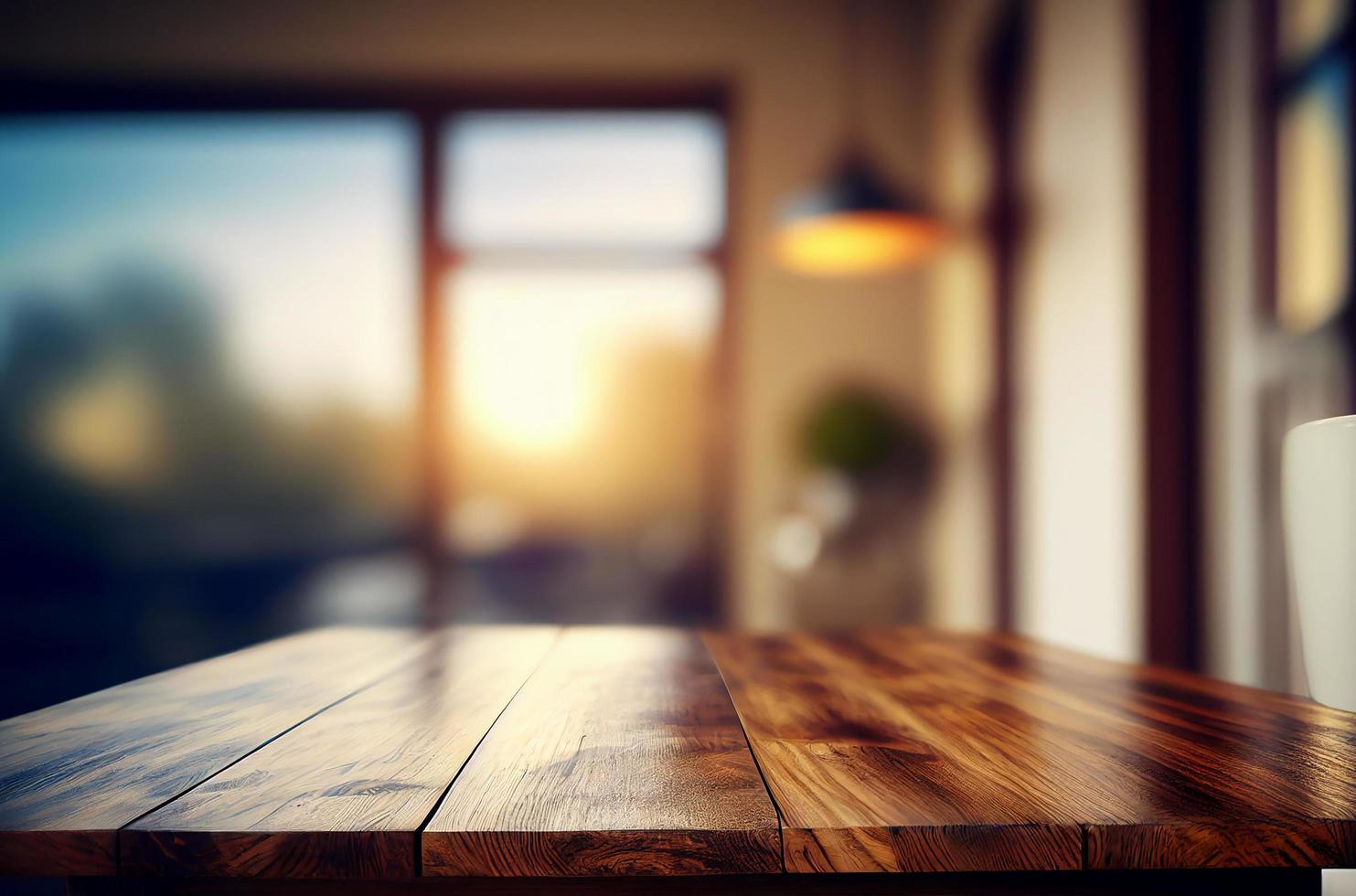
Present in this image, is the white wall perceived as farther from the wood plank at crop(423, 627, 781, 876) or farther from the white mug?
the wood plank at crop(423, 627, 781, 876)

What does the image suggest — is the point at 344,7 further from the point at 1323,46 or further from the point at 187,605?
the point at 1323,46

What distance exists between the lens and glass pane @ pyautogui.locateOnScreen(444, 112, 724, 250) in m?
4.18

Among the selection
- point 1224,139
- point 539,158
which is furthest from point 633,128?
point 1224,139

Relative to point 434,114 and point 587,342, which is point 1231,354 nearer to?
point 587,342

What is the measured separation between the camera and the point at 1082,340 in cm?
258

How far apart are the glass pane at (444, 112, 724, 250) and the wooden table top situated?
3.46 metres

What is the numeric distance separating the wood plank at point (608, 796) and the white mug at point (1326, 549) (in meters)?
0.54

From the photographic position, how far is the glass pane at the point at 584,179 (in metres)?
4.18

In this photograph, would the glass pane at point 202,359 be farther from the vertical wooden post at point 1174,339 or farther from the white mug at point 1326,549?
the white mug at point 1326,549

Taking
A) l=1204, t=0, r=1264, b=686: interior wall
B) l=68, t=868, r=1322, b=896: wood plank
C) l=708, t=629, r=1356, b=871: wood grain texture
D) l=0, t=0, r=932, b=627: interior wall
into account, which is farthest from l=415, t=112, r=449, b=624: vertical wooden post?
l=68, t=868, r=1322, b=896: wood plank

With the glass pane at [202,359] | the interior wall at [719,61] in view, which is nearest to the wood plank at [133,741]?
the interior wall at [719,61]

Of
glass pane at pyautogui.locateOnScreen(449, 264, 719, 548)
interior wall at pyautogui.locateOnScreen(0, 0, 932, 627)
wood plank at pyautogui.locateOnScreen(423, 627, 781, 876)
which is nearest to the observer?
wood plank at pyautogui.locateOnScreen(423, 627, 781, 876)

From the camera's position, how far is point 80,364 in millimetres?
4180

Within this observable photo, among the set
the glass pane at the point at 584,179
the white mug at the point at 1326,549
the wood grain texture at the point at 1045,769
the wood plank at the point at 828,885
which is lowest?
the wood plank at the point at 828,885
